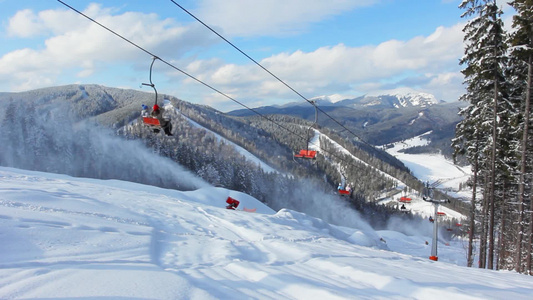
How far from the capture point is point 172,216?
1588cm

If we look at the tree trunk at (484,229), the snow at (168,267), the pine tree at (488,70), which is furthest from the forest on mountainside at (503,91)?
the snow at (168,267)

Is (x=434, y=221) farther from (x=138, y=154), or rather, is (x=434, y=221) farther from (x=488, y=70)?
(x=138, y=154)

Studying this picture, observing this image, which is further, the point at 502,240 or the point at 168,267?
the point at 502,240

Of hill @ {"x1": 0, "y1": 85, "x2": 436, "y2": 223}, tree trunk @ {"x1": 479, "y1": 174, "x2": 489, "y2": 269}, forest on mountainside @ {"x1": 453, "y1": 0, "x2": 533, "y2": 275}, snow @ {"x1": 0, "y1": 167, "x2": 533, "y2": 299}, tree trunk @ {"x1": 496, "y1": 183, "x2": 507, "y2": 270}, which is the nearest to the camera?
snow @ {"x1": 0, "y1": 167, "x2": 533, "y2": 299}

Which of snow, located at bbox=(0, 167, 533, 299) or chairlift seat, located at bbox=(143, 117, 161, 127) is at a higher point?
chairlift seat, located at bbox=(143, 117, 161, 127)

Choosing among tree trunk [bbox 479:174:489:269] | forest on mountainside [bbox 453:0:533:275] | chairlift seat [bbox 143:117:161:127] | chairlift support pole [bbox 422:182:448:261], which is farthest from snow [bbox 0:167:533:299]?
tree trunk [bbox 479:174:489:269]

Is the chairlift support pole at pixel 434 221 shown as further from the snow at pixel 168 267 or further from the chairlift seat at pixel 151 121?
the chairlift seat at pixel 151 121

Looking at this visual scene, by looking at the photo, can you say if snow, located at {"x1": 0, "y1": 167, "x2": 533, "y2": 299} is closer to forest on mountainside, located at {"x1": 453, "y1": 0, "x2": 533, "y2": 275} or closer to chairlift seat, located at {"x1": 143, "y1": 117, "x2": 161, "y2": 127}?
chairlift seat, located at {"x1": 143, "y1": 117, "x2": 161, "y2": 127}

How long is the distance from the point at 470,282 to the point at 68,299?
8.06 meters

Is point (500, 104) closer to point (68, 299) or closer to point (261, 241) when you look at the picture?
point (261, 241)

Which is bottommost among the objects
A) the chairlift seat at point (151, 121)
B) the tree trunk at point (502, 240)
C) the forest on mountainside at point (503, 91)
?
the tree trunk at point (502, 240)

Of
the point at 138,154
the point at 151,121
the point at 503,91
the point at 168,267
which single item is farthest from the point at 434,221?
the point at 138,154

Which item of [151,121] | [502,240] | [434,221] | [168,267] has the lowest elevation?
[502,240]

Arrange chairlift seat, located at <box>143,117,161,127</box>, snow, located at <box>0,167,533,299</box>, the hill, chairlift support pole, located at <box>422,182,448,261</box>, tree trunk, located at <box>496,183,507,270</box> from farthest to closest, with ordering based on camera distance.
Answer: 1. the hill
2. tree trunk, located at <box>496,183,507,270</box>
3. chairlift support pole, located at <box>422,182,448,261</box>
4. chairlift seat, located at <box>143,117,161,127</box>
5. snow, located at <box>0,167,533,299</box>
